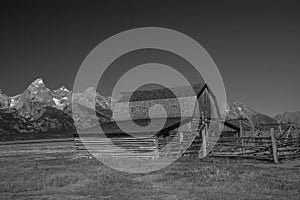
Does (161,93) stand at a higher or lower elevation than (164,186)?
higher

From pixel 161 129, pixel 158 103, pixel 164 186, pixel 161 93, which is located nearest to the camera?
pixel 164 186

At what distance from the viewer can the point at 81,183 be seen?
13.6 metres

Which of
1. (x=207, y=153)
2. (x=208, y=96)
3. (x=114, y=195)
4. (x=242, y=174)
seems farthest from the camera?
(x=208, y=96)

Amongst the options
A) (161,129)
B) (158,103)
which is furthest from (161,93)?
(161,129)

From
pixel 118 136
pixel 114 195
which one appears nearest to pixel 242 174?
pixel 114 195

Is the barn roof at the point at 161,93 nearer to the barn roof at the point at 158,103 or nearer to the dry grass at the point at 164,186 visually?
the barn roof at the point at 158,103

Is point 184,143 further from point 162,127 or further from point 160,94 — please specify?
point 160,94

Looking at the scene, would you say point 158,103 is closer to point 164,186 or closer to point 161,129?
point 161,129

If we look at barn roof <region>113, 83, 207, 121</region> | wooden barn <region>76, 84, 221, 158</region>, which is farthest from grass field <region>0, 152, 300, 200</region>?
barn roof <region>113, 83, 207, 121</region>

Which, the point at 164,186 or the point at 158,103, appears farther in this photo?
the point at 158,103

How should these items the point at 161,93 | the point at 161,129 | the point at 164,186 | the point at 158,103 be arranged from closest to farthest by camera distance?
the point at 164,186 → the point at 161,129 → the point at 158,103 → the point at 161,93

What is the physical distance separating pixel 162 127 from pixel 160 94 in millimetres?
11762

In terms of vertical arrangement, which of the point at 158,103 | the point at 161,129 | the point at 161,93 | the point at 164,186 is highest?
the point at 161,93

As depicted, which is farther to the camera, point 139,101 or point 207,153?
point 139,101
